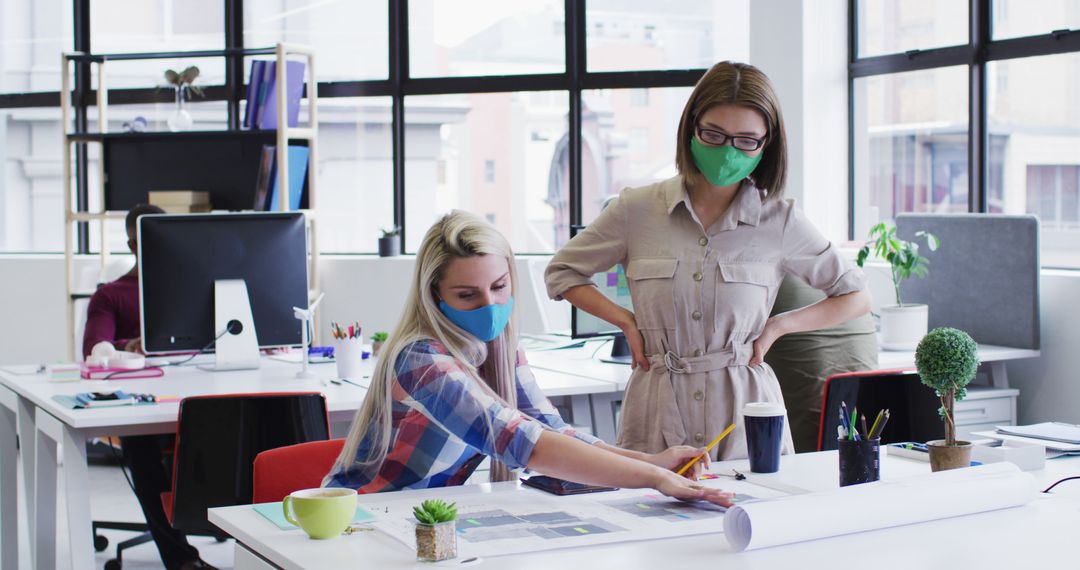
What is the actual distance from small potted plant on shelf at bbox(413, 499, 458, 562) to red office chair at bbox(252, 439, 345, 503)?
0.69 metres

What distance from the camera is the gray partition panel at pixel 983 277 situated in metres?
3.96

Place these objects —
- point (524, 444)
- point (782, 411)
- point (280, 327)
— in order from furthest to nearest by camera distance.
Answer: point (280, 327)
point (782, 411)
point (524, 444)

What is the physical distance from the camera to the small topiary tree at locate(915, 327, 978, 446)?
6.02ft

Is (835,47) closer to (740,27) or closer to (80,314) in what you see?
(740,27)

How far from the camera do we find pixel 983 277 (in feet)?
13.4

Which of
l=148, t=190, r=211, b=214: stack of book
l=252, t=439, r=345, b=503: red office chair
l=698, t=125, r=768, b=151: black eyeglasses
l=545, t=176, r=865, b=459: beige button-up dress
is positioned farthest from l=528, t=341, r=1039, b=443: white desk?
l=148, t=190, r=211, b=214: stack of book

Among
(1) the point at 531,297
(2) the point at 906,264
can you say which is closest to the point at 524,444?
(2) the point at 906,264

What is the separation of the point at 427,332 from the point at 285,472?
0.41m

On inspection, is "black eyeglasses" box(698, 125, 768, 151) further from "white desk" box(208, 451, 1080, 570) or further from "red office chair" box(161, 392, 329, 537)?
"red office chair" box(161, 392, 329, 537)

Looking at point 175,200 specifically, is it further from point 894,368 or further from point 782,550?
point 782,550

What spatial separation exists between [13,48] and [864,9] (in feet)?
14.0

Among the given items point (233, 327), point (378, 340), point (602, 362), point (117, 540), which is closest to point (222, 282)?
point (233, 327)

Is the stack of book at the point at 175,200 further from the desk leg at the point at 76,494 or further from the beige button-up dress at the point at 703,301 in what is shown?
the beige button-up dress at the point at 703,301

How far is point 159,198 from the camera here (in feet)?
17.3
